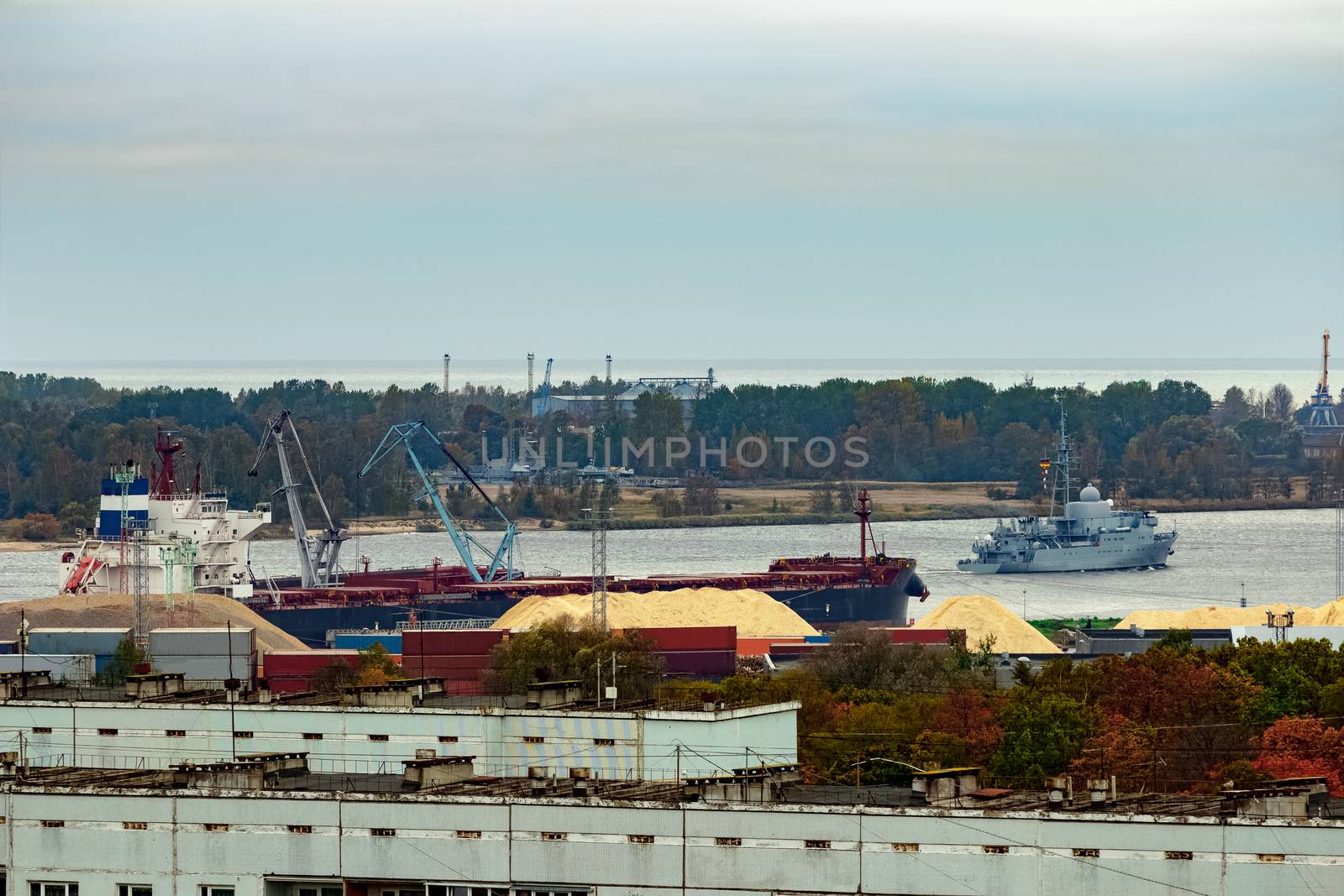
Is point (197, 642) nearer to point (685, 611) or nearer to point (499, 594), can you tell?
point (685, 611)

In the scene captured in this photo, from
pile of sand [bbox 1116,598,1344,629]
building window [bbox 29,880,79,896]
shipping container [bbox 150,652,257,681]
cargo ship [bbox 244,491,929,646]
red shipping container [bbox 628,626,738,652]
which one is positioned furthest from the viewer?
cargo ship [bbox 244,491,929,646]

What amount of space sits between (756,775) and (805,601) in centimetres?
5073

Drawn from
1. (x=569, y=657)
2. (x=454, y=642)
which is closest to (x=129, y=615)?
(x=454, y=642)

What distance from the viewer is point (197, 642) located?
44688mm

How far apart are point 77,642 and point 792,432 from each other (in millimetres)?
108592

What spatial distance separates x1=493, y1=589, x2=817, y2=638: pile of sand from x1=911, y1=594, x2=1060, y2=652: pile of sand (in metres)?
3.79

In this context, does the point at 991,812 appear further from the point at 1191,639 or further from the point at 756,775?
the point at 1191,639

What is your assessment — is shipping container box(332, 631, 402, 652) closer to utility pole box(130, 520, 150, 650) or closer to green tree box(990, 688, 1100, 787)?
utility pole box(130, 520, 150, 650)

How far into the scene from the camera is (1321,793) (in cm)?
1931

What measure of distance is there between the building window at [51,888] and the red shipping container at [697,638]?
2742 cm

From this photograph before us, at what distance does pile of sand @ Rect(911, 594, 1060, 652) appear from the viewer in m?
51.3

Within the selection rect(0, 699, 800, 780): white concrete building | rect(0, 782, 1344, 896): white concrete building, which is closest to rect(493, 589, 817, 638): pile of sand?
rect(0, 699, 800, 780): white concrete building

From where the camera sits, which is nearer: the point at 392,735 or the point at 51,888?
the point at 51,888

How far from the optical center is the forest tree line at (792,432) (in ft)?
436
